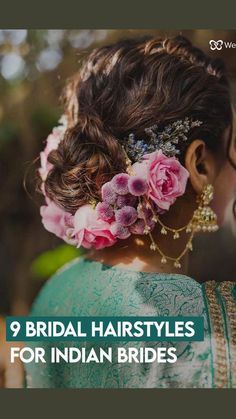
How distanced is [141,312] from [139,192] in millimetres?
481

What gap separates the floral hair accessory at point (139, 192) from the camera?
2631mm

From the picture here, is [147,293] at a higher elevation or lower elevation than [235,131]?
lower

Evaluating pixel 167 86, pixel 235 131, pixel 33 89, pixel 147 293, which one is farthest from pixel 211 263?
pixel 33 89

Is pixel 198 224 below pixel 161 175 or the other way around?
below

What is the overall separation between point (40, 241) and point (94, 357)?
518 millimetres

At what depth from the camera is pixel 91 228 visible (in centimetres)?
266

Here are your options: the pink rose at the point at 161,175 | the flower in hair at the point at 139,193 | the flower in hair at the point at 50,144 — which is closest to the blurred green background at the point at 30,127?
the flower in hair at the point at 50,144

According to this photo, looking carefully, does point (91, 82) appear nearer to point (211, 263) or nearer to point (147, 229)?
point (147, 229)

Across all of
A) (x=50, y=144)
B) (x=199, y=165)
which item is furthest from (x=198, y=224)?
(x=50, y=144)

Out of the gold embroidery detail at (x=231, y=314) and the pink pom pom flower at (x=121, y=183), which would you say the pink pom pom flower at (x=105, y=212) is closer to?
the pink pom pom flower at (x=121, y=183)

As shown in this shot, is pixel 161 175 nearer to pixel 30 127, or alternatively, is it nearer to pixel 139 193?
pixel 139 193

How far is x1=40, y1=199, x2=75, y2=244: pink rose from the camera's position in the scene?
8.80ft

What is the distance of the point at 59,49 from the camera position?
2705 millimetres

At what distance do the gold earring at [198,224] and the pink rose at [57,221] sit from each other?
33cm
